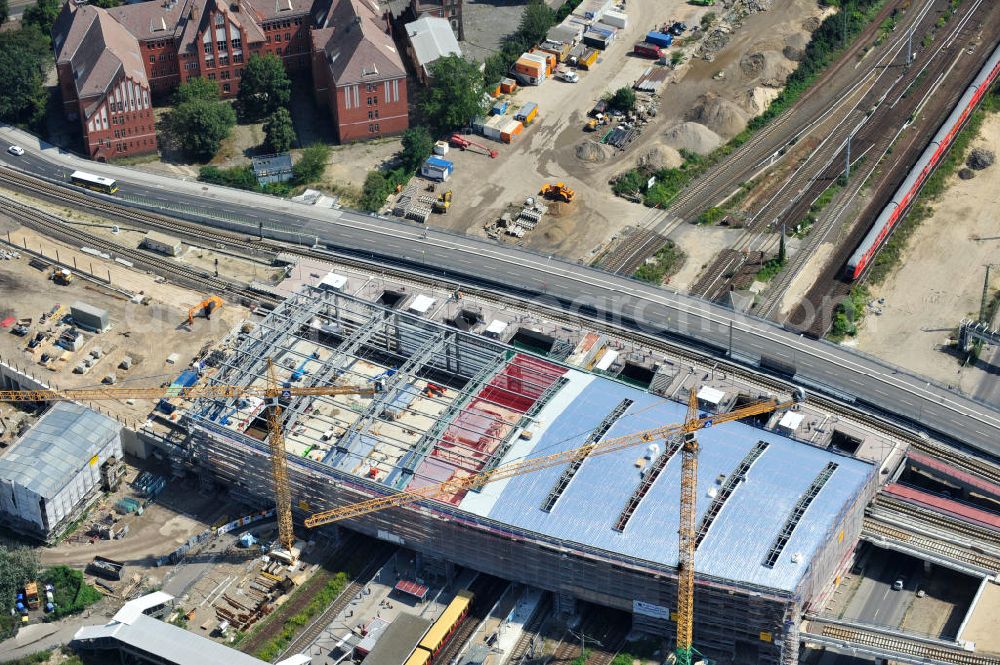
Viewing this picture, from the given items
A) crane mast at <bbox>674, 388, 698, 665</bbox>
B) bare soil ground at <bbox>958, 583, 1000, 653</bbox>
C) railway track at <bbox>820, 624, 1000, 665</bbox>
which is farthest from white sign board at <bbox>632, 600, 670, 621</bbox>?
bare soil ground at <bbox>958, 583, 1000, 653</bbox>

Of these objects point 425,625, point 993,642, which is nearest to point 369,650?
point 425,625

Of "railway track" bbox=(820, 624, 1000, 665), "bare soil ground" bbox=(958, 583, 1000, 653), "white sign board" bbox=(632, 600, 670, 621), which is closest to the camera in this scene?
"railway track" bbox=(820, 624, 1000, 665)

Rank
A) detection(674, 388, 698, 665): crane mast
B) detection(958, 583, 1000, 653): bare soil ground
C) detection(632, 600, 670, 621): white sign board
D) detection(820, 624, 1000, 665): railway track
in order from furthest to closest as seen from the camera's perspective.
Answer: detection(632, 600, 670, 621): white sign board < detection(958, 583, 1000, 653): bare soil ground < detection(820, 624, 1000, 665): railway track < detection(674, 388, 698, 665): crane mast

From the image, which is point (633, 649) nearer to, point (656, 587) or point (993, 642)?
point (656, 587)

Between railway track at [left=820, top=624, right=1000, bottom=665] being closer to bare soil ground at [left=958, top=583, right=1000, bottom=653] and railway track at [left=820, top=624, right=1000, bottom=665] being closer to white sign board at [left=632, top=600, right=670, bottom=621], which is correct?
bare soil ground at [left=958, top=583, right=1000, bottom=653]

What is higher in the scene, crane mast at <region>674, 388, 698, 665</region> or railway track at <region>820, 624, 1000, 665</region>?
crane mast at <region>674, 388, 698, 665</region>

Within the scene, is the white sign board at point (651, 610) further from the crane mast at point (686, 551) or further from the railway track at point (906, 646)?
the railway track at point (906, 646)

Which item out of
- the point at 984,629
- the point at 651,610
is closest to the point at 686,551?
the point at 651,610

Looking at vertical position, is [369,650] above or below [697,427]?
below

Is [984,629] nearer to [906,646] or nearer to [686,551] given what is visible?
[906,646]
